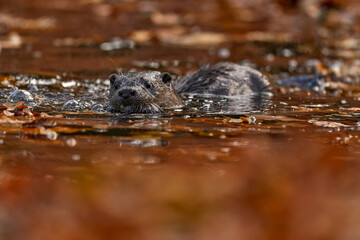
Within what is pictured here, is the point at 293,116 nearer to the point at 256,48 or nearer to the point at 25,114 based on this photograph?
the point at 25,114

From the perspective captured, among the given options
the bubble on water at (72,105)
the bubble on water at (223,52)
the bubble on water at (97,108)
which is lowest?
the bubble on water at (97,108)

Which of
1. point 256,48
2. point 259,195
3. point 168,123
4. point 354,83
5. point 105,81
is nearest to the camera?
point 259,195

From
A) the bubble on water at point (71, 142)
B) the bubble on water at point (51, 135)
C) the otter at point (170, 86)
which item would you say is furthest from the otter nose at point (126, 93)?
the bubble on water at point (71, 142)

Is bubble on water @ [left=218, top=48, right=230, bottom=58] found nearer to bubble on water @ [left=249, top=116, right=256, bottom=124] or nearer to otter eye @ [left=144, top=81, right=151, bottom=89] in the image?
otter eye @ [left=144, top=81, right=151, bottom=89]

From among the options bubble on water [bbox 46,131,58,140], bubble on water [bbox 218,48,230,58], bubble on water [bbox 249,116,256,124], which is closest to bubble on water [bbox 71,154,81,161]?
bubble on water [bbox 46,131,58,140]

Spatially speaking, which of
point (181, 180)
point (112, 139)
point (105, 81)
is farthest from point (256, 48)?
point (181, 180)

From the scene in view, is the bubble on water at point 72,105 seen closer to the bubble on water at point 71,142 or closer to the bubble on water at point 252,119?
the bubble on water at point 252,119
